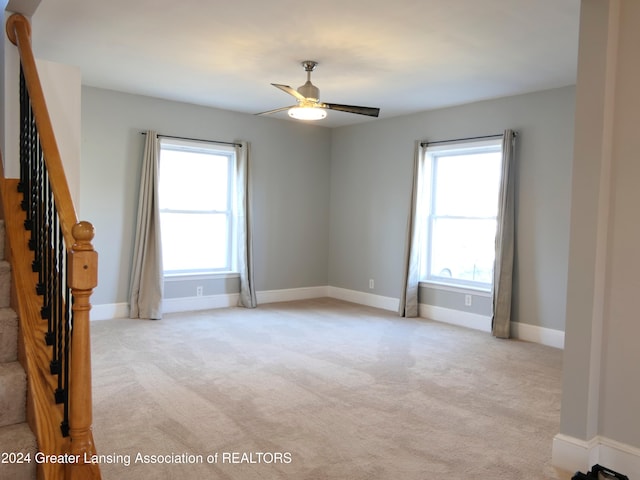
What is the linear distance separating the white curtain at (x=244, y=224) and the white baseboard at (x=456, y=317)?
7.50ft

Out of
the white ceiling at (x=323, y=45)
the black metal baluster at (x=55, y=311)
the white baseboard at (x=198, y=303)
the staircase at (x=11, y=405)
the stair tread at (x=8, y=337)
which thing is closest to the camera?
the staircase at (x=11, y=405)

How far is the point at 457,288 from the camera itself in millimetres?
6062

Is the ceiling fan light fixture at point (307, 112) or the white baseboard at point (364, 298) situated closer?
the ceiling fan light fixture at point (307, 112)

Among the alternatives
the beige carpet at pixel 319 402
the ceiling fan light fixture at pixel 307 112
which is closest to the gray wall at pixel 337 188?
the beige carpet at pixel 319 402

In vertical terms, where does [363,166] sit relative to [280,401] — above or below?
above

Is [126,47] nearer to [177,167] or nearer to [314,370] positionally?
[177,167]

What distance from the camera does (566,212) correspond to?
5.02 m

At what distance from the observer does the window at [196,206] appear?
248 inches

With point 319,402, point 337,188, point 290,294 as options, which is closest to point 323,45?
point 319,402

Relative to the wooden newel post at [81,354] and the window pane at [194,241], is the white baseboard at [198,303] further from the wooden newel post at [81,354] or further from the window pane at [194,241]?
the wooden newel post at [81,354]

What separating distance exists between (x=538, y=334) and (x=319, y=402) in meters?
2.92

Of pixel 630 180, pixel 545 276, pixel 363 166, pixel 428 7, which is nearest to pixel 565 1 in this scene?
pixel 428 7

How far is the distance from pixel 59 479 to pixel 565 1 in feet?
11.8

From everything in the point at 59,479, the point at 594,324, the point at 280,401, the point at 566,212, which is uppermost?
the point at 566,212
